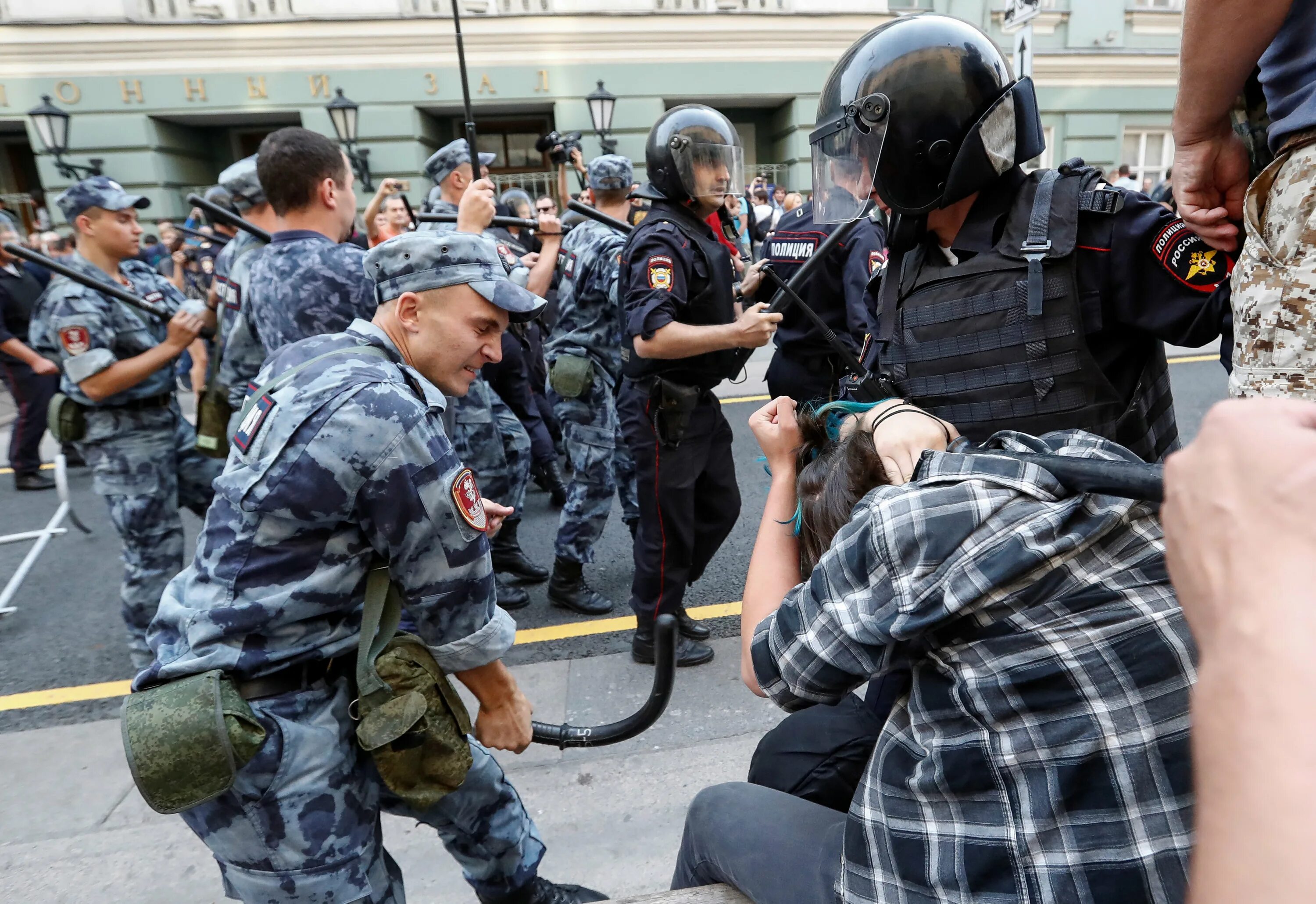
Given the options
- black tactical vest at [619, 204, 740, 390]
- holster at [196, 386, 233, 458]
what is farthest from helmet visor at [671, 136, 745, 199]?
holster at [196, 386, 233, 458]

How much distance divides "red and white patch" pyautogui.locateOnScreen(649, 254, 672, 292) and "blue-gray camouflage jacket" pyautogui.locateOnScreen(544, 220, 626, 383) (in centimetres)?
104

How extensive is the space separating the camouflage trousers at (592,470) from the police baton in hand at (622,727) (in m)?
1.81

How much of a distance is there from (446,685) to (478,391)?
8.24 feet

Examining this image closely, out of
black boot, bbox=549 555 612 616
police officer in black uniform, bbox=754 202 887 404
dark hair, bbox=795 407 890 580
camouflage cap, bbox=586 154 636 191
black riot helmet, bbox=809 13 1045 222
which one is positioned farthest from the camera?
camouflage cap, bbox=586 154 636 191

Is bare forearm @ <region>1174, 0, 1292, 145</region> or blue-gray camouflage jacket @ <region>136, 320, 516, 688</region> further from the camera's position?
blue-gray camouflage jacket @ <region>136, 320, 516, 688</region>

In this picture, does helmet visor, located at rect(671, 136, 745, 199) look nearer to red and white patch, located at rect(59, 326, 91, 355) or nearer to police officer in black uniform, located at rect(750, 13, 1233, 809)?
police officer in black uniform, located at rect(750, 13, 1233, 809)

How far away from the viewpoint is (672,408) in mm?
3000

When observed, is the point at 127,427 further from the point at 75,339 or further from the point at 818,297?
the point at 818,297

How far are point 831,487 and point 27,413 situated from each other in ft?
23.5

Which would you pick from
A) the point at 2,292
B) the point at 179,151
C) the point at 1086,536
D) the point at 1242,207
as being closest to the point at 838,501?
the point at 1086,536

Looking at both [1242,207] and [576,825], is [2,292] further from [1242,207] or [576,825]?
[1242,207]

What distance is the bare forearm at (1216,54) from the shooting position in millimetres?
1062

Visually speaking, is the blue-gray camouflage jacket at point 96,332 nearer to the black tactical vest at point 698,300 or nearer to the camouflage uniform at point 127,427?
the camouflage uniform at point 127,427

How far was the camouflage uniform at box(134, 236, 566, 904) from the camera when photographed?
56.6 inches
